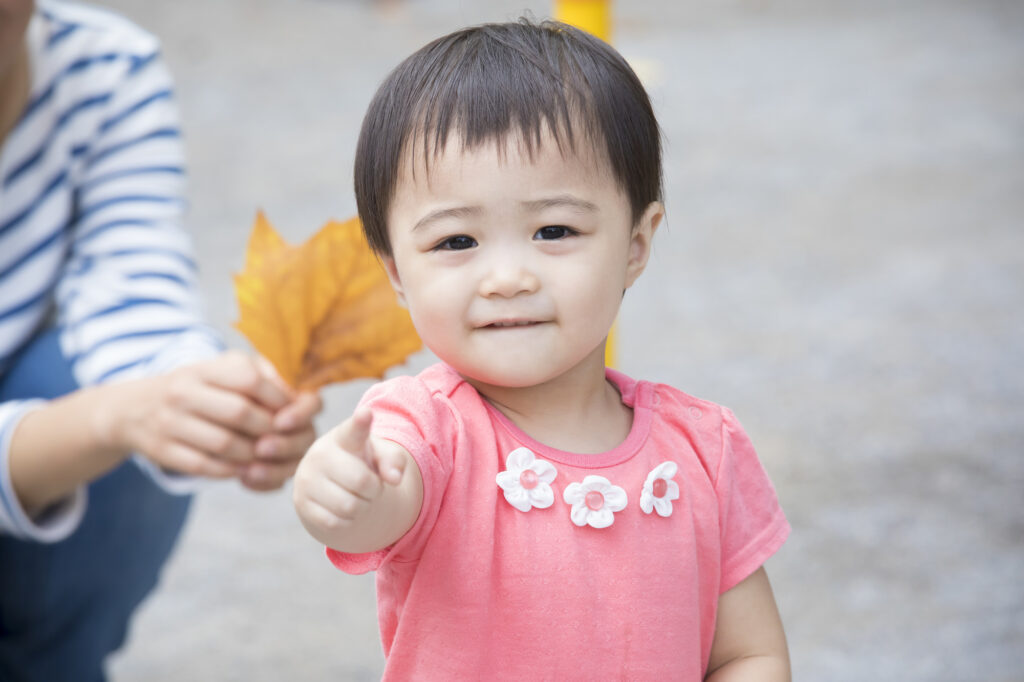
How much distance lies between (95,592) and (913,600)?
1151mm

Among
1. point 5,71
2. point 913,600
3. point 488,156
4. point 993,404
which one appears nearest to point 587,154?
point 488,156

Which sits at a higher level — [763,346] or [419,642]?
[419,642]

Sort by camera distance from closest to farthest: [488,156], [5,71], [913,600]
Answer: [488,156] < [5,71] < [913,600]

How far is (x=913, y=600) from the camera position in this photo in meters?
1.70

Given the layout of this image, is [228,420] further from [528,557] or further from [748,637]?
[748,637]

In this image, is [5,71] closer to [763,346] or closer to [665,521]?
[665,521]

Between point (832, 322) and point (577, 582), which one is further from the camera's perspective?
point (832, 322)

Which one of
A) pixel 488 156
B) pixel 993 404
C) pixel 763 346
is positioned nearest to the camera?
pixel 488 156

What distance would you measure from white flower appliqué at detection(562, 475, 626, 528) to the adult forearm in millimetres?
533

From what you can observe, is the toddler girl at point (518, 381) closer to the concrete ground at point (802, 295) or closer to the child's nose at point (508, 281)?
the child's nose at point (508, 281)

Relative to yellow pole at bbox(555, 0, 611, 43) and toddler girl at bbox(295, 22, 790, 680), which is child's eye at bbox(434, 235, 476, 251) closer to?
toddler girl at bbox(295, 22, 790, 680)

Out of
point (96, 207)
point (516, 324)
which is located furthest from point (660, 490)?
point (96, 207)

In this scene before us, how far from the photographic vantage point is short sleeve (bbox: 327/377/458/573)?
0.69 meters

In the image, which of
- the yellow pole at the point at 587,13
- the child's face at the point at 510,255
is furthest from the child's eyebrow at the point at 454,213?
the yellow pole at the point at 587,13
